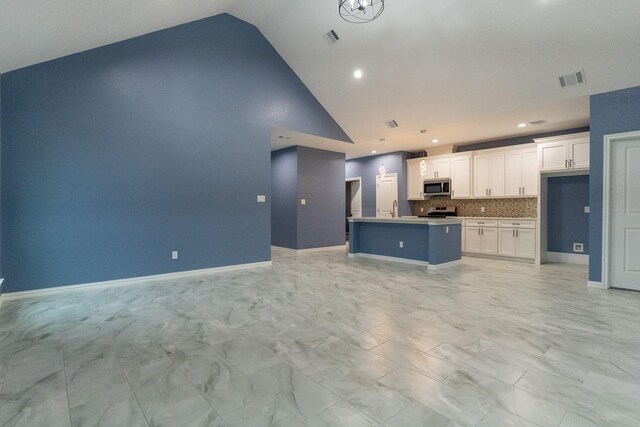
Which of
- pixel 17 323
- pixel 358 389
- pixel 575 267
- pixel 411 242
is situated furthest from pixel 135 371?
pixel 575 267

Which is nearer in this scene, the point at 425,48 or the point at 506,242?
the point at 425,48

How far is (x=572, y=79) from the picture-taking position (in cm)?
438

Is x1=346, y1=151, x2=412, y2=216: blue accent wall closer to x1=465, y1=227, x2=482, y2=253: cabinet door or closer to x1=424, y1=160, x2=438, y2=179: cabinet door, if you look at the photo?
x1=424, y1=160, x2=438, y2=179: cabinet door

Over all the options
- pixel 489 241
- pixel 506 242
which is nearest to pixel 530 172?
pixel 506 242

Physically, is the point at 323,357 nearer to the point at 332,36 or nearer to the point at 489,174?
the point at 332,36

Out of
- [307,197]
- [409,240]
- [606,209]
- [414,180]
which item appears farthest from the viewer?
[414,180]

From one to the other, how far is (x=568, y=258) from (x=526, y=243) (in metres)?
0.90

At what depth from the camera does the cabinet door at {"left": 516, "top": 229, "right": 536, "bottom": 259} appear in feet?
21.3

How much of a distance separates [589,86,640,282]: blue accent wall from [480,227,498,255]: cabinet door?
8.26ft

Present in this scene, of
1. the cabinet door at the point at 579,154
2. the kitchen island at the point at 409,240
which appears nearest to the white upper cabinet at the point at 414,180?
the kitchen island at the point at 409,240

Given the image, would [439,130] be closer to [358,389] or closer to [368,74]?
[368,74]

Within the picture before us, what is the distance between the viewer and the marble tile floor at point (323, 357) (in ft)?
5.61

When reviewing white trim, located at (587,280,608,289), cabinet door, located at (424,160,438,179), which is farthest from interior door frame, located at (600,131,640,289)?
cabinet door, located at (424,160,438,179)

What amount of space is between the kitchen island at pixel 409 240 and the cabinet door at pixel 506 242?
4.24ft
